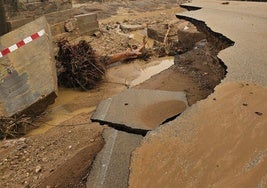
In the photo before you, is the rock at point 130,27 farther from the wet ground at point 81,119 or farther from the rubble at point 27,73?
the rubble at point 27,73

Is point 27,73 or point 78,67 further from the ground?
point 27,73

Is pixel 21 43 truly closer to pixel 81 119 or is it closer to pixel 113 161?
pixel 81 119

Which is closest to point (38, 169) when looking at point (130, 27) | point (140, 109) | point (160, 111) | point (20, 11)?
point (140, 109)

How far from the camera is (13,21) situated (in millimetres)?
5984

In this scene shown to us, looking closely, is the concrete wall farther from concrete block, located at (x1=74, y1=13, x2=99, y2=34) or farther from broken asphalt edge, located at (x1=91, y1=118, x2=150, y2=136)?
broken asphalt edge, located at (x1=91, y1=118, x2=150, y2=136)

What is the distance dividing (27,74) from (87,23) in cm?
370

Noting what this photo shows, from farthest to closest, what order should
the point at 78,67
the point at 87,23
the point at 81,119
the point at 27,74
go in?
the point at 87,23 < the point at 78,67 < the point at 27,74 < the point at 81,119

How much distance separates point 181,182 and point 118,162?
83 centimetres

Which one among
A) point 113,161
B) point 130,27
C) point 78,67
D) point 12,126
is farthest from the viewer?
point 130,27

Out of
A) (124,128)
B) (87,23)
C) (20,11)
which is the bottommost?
(87,23)

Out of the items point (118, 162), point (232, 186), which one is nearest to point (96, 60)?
point (118, 162)

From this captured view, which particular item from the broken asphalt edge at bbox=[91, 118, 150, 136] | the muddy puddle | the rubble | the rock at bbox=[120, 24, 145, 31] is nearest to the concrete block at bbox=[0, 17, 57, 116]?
the rubble

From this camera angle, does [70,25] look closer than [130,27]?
Yes

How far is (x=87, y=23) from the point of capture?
796cm
